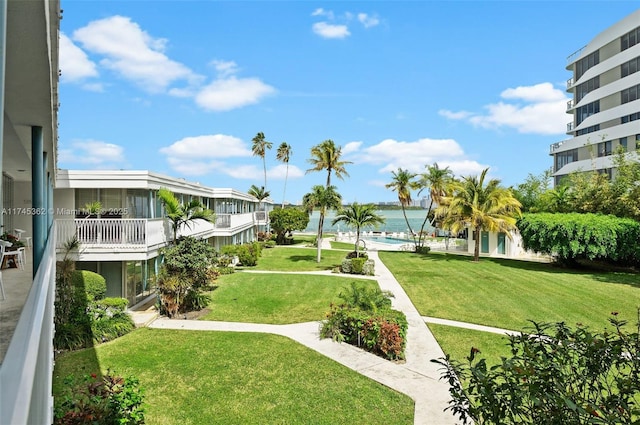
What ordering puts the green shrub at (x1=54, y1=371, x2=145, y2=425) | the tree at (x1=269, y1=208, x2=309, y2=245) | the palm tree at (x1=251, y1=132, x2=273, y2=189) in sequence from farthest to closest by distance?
the palm tree at (x1=251, y1=132, x2=273, y2=189) → the tree at (x1=269, y1=208, x2=309, y2=245) → the green shrub at (x1=54, y1=371, x2=145, y2=425)

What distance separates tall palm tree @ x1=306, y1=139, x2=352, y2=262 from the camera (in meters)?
30.9

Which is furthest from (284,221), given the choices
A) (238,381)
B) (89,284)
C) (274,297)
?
(238,381)

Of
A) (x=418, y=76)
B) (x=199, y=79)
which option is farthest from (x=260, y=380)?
(x=199, y=79)

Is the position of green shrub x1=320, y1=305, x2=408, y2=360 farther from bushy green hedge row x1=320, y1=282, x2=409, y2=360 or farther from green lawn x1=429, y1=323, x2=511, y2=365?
green lawn x1=429, y1=323, x2=511, y2=365

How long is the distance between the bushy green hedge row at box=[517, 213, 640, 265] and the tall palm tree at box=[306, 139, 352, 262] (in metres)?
15.1

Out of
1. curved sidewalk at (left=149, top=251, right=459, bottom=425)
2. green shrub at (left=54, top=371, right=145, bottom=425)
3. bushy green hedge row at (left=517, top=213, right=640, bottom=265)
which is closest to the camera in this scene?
green shrub at (left=54, top=371, right=145, bottom=425)

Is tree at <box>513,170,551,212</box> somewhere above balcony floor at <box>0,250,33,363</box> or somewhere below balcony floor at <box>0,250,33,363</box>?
above

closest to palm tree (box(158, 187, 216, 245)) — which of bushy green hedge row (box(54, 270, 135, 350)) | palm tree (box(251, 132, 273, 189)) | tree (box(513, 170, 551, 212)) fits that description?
bushy green hedge row (box(54, 270, 135, 350))

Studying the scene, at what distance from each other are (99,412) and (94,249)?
33.7ft

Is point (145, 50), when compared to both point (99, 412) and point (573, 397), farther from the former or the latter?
point (573, 397)

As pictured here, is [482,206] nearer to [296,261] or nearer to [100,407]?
[296,261]

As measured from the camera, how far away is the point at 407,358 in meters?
10.9

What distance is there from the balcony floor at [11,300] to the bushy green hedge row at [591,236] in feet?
93.9

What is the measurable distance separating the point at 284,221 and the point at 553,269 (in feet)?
92.6
